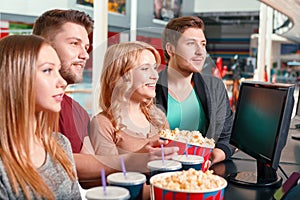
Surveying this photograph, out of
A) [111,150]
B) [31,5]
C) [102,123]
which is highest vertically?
[31,5]

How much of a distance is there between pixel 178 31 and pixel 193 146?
992 mm

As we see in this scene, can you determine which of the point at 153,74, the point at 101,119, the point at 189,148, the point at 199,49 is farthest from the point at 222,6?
the point at 189,148

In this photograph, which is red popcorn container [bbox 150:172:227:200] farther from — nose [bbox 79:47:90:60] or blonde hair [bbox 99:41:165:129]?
nose [bbox 79:47:90:60]

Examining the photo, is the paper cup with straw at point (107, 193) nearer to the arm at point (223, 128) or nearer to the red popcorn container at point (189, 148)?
the red popcorn container at point (189, 148)

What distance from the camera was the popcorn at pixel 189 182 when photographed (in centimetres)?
112

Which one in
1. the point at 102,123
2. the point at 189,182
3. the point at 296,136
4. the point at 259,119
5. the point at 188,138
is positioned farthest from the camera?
the point at 296,136

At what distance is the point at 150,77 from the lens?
6.26 ft

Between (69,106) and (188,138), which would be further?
(69,106)

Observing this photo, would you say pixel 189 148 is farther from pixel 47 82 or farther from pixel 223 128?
pixel 223 128

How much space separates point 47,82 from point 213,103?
121cm

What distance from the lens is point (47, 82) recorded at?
1255mm

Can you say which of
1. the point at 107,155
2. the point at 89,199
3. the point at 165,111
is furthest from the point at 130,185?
the point at 165,111

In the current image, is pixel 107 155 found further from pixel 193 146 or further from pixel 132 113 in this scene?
pixel 193 146

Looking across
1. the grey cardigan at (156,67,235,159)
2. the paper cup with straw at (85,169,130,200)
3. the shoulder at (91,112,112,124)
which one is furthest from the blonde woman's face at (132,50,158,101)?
the paper cup with straw at (85,169,130,200)
